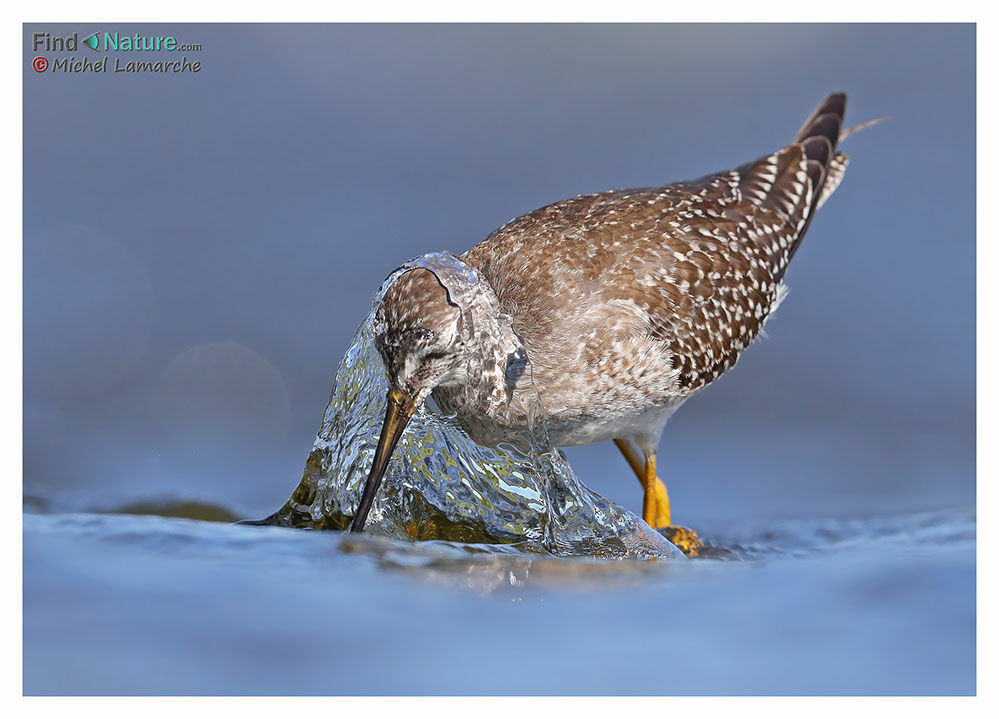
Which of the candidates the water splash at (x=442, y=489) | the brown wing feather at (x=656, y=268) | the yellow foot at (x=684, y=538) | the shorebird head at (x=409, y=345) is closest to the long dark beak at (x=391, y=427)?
the shorebird head at (x=409, y=345)

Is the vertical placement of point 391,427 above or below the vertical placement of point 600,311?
below

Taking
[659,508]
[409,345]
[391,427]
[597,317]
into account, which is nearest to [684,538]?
[659,508]

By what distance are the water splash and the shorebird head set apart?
8.2 inches

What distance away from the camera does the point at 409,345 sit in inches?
223

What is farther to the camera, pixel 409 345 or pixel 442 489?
pixel 442 489

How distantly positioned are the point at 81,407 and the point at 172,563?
417cm

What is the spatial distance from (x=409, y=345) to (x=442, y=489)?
1.00m

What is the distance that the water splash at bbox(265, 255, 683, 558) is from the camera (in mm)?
6012

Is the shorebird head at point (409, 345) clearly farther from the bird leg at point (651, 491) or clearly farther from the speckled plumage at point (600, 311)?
the bird leg at point (651, 491)

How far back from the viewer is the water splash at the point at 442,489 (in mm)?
6012

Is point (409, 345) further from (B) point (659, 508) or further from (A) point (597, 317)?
(B) point (659, 508)

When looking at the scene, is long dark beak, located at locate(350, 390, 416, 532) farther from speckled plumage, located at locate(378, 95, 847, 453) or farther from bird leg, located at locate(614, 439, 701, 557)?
bird leg, located at locate(614, 439, 701, 557)

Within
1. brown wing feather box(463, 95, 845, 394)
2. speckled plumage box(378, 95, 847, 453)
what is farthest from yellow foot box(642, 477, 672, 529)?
brown wing feather box(463, 95, 845, 394)

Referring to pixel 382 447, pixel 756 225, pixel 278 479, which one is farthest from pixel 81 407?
pixel 756 225
